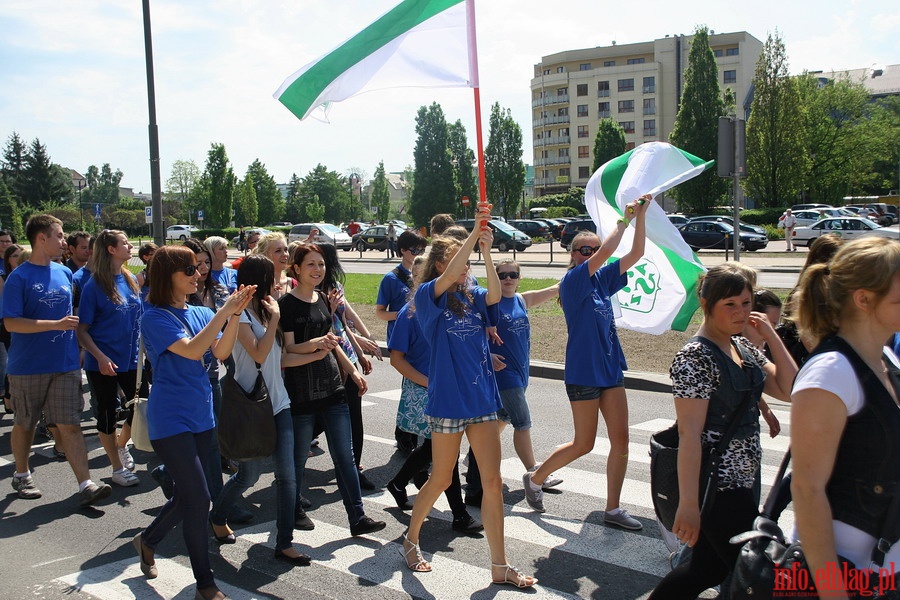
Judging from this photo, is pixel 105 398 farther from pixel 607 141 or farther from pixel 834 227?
pixel 607 141

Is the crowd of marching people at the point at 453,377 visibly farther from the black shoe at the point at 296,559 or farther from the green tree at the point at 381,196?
the green tree at the point at 381,196

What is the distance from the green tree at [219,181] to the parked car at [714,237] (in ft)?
140

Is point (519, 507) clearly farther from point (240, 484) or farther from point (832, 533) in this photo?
point (832, 533)

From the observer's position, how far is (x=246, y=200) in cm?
7344

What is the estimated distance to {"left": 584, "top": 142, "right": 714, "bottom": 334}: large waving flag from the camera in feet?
20.4

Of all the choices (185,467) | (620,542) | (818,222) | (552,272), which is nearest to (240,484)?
(185,467)

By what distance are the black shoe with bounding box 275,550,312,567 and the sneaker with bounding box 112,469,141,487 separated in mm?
2213

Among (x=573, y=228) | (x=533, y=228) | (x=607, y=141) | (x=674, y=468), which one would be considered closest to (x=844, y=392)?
(x=674, y=468)

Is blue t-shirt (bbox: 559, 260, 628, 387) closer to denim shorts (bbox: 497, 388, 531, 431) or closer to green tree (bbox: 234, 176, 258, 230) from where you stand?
denim shorts (bbox: 497, 388, 531, 431)

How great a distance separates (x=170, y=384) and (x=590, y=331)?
2.52 metres

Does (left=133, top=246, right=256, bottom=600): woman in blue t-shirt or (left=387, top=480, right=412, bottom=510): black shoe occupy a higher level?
(left=133, top=246, right=256, bottom=600): woman in blue t-shirt

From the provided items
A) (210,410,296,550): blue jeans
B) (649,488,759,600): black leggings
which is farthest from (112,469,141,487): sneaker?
(649,488,759,600): black leggings

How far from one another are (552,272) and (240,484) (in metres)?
23.8

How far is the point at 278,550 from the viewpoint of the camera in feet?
16.2
